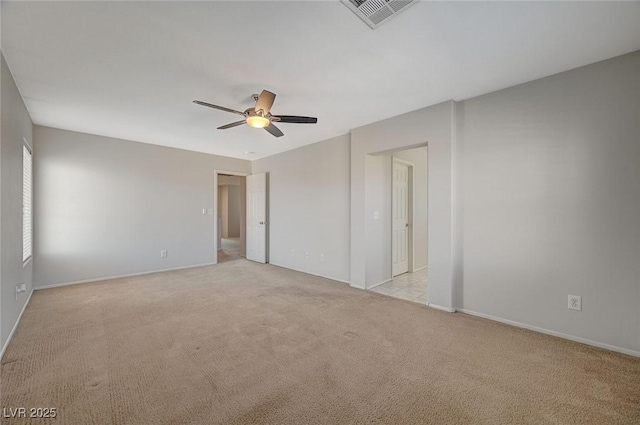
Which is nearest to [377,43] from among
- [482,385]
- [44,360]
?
[482,385]

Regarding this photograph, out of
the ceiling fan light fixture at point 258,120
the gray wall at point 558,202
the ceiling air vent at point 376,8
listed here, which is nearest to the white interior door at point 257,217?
the ceiling fan light fixture at point 258,120

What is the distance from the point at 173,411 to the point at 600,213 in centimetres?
367

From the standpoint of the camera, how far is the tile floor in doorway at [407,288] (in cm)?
375

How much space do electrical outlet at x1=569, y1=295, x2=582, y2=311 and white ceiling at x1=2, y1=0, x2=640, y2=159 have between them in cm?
215

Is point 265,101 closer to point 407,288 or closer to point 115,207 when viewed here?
point 407,288

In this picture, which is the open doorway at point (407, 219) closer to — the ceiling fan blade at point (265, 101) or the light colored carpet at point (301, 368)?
the light colored carpet at point (301, 368)

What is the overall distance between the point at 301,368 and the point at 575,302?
2596 mm

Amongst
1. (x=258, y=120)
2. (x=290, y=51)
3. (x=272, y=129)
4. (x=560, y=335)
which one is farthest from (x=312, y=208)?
(x=560, y=335)

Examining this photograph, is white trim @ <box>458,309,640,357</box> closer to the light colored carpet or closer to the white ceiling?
the light colored carpet

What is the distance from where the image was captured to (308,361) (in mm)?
2123

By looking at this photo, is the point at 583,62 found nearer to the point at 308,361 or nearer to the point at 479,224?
the point at 479,224

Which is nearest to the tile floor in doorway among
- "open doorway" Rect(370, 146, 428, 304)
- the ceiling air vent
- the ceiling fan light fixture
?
"open doorway" Rect(370, 146, 428, 304)

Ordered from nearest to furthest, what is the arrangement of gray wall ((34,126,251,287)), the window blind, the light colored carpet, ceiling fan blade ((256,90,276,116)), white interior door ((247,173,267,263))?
the light colored carpet
ceiling fan blade ((256,90,276,116))
the window blind
gray wall ((34,126,251,287))
white interior door ((247,173,267,263))

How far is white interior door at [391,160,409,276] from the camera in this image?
4797 millimetres
